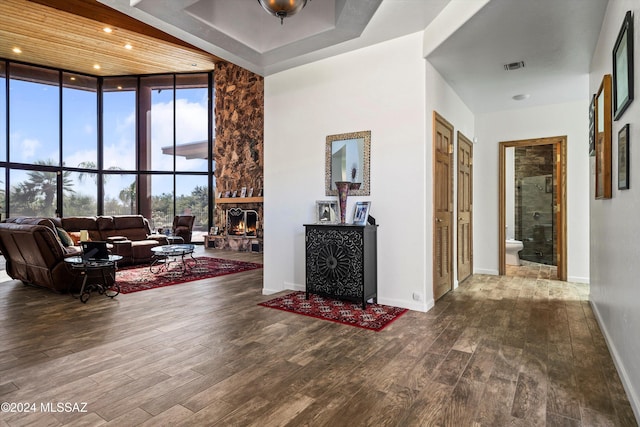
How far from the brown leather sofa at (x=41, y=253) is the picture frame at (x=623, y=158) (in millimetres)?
5314

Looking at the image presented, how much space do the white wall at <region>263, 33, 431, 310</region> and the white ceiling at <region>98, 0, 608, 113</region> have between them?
0.23 metres

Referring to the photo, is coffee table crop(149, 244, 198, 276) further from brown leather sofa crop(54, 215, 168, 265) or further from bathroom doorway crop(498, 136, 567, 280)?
bathroom doorway crop(498, 136, 567, 280)

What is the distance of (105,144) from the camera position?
33.4 feet

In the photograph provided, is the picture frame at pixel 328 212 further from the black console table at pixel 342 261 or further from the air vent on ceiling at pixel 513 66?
the air vent on ceiling at pixel 513 66

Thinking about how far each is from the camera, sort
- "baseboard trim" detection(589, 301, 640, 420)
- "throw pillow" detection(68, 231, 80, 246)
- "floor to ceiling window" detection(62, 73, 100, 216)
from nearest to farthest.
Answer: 1. "baseboard trim" detection(589, 301, 640, 420)
2. "throw pillow" detection(68, 231, 80, 246)
3. "floor to ceiling window" detection(62, 73, 100, 216)

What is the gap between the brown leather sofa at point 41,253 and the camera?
13.8 ft

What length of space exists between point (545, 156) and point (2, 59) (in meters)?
12.7

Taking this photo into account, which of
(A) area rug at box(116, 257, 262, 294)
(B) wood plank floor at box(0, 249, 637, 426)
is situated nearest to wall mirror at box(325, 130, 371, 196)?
(B) wood plank floor at box(0, 249, 637, 426)

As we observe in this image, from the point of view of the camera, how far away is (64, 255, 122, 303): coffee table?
13.2 feet

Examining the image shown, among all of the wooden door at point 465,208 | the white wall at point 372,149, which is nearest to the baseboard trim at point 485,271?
the wooden door at point 465,208

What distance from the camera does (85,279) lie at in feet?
13.3

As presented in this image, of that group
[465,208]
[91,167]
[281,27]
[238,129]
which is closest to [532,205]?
[465,208]

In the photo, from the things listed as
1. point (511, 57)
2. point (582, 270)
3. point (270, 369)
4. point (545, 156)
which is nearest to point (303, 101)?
point (511, 57)

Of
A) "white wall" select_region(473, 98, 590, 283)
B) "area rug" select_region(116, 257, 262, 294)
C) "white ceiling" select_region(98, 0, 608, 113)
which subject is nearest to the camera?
"white ceiling" select_region(98, 0, 608, 113)
